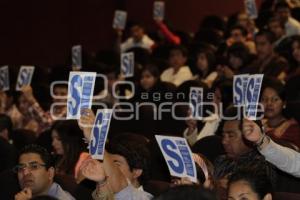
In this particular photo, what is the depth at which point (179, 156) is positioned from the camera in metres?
4.19

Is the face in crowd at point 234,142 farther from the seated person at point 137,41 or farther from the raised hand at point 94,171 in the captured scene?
the seated person at point 137,41

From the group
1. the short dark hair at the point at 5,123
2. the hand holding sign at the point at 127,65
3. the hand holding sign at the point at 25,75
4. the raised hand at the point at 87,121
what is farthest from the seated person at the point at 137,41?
the raised hand at the point at 87,121

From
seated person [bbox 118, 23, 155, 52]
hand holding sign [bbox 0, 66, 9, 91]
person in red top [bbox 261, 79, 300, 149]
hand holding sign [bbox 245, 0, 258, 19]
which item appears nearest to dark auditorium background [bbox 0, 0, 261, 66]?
seated person [bbox 118, 23, 155, 52]

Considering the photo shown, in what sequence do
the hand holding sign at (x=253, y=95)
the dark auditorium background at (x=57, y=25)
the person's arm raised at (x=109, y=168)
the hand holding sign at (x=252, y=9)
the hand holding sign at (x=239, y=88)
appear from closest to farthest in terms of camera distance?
1. the person's arm raised at (x=109, y=168)
2. the hand holding sign at (x=253, y=95)
3. the hand holding sign at (x=239, y=88)
4. the hand holding sign at (x=252, y=9)
5. the dark auditorium background at (x=57, y=25)

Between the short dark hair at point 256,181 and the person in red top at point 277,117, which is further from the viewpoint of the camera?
A: the person in red top at point 277,117

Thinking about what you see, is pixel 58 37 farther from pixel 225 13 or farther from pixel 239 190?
pixel 239 190

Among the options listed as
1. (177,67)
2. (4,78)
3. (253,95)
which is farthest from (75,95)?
(177,67)

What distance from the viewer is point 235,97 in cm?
557

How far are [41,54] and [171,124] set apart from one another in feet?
20.9

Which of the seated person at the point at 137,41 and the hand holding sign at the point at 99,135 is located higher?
the hand holding sign at the point at 99,135

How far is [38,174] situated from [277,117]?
191 centimetres

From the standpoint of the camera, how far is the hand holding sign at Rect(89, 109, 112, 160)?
428cm

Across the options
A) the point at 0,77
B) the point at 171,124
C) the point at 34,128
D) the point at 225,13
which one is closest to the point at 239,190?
the point at 171,124

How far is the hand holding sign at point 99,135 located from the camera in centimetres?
428
